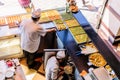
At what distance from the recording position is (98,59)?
4.17 meters

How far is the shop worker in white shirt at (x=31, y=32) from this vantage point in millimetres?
4348

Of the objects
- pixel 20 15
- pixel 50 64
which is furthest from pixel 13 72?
pixel 20 15

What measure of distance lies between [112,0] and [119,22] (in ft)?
1.75

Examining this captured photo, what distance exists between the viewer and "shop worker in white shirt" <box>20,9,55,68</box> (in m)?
4.35

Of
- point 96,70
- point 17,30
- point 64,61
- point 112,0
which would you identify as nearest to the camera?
point 96,70

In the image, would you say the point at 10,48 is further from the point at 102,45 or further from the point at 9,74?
the point at 102,45

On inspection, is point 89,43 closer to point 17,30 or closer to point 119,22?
point 119,22

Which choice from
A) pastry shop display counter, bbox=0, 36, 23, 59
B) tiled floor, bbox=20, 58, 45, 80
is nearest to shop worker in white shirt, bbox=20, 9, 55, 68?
pastry shop display counter, bbox=0, 36, 23, 59

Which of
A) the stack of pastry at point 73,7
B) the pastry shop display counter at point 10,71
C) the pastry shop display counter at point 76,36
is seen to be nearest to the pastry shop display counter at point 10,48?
the pastry shop display counter at point 76,36

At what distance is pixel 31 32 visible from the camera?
4371 millimetres

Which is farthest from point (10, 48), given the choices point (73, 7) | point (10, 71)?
point (73, 7)

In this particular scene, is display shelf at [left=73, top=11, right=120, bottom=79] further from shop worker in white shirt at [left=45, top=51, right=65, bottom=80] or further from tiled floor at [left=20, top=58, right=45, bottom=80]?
tiled floor at [left=20, top=58, right=45, bottom=80]

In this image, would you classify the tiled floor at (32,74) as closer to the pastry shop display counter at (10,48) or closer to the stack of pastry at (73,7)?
the pastry shop display counter at (10,48)

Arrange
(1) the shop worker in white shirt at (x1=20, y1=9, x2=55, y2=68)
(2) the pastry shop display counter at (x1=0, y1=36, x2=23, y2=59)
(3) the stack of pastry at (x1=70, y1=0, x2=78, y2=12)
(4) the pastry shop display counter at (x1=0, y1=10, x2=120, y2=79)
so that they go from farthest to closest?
1. (3) the stack of pastry at (x1=70, y1=0, x2=78, y2=12)
2. (2) the pastry shop display counter at (x1=0, y1=36, x2=23, y2=59)
3. (1) the shop worker in white shirt at (x1=20, y1=9, x2=55, y2=68)
4. (4) the pastry shop display counter at (x1=0, y1=10, x2=120, y2=79)
